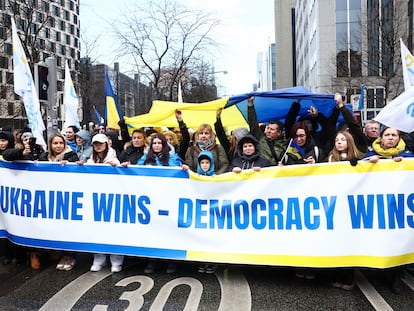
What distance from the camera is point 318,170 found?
4453 mm

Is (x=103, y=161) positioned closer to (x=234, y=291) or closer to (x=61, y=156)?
(x=61, y=156)

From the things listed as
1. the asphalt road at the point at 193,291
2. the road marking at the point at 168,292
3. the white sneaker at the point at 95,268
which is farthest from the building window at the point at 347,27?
the white sneaker at the point at 95,268

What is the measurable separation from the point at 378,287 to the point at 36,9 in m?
16.3

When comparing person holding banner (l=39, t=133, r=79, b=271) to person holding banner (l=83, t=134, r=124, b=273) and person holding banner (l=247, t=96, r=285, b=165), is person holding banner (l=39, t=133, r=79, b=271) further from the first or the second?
person holding banner (l=247, t=96, r=285, b=165)

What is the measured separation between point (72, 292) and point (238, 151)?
7.94 ft

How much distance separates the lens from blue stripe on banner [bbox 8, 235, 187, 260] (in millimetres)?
4715

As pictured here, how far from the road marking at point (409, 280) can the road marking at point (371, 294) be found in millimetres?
411

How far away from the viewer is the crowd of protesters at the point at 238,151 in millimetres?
4637

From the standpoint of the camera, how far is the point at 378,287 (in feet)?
→ 14.6

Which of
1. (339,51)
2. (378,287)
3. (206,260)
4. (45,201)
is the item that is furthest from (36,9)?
(339,51)

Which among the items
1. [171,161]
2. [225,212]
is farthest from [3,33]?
[225,212]

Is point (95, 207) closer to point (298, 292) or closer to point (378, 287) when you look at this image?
point (298, 292)

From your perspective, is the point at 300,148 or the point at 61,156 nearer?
the point at 61,156

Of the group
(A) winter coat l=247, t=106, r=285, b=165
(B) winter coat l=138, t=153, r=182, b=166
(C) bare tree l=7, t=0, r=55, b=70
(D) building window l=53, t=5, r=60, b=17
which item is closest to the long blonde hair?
(A) winter coat l=247, t=106, r=285, b=165
